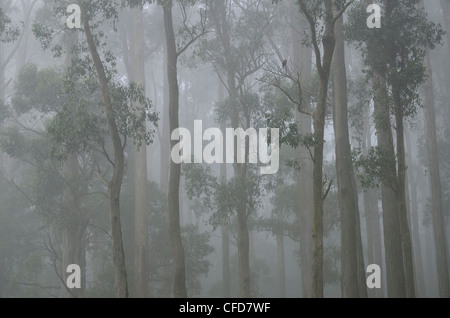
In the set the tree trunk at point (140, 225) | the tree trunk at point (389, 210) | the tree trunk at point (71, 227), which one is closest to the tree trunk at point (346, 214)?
the tree trunk at point (389, 210)

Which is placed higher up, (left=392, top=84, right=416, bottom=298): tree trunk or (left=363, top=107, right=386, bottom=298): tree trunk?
(left=363, top=107, right=386, bottom=298): tree trunk

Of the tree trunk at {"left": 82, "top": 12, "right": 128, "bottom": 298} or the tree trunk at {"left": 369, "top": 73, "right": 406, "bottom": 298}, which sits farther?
the tree trunk at {"left": 369, "top": 73, "right": 406, "bottom": 298}

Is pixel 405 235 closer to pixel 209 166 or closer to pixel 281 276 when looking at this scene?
pixel 209 166

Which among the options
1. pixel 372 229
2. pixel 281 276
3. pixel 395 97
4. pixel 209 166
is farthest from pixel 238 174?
pixel 281 276

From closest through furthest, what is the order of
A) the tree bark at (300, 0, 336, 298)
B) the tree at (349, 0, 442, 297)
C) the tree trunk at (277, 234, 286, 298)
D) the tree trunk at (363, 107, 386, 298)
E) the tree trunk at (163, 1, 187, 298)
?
the tree bark at (300, 0, 336, 298) → the tree at (349, 0, 442, 297) → the tree trunk at (163, 1, 187, 298) → the tree trunk at (363, 107, 386, 298) → the tree trunk at (277, 234, 286, 298)

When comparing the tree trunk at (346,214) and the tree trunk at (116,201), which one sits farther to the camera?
the tree trunk at (346,214)

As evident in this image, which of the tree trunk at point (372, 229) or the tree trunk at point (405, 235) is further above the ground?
the tree trunk at point (372, 229)

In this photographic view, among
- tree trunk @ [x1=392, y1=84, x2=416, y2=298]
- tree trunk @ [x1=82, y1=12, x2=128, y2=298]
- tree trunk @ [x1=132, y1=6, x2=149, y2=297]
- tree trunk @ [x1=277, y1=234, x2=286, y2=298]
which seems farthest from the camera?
tree trunk @ [x1=277, y1=234, x2=286, y2=298]

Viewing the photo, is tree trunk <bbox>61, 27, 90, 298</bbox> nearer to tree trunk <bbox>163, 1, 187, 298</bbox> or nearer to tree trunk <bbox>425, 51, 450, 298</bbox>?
tree trunk <bbox>163, 1, 187, 298</bbox>

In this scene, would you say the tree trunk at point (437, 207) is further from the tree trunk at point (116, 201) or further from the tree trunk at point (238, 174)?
the tree trunk at point (116, 201)

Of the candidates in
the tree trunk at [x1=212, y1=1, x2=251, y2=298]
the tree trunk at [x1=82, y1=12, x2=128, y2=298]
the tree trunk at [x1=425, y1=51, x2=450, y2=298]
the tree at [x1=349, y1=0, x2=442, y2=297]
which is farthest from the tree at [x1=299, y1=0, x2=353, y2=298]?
A: the tree trunk at [x1=425, y1=51, x2=450, y2=298]
